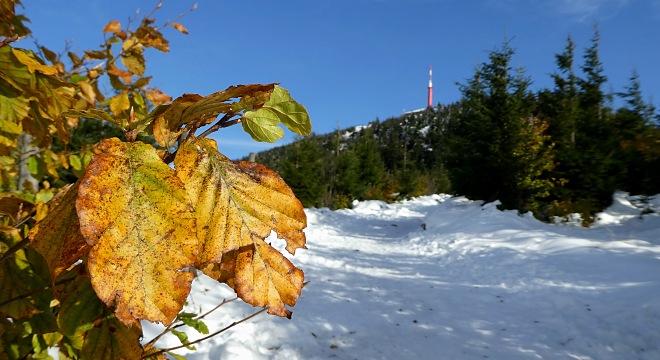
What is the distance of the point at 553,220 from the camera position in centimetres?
1009

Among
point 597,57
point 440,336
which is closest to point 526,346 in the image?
point 440,336

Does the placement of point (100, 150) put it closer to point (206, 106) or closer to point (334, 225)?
point (206, 106)

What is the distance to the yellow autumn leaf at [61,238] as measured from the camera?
1.04 ft

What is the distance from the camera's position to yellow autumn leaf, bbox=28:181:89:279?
316 mm

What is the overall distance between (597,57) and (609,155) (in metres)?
5.05

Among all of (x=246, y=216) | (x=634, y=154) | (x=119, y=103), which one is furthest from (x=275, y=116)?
(x=634, y=154)

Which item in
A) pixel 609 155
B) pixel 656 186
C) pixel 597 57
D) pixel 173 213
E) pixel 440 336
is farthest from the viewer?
pixel 597 57

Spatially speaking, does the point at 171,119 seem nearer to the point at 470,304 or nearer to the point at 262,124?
the point at 262,124

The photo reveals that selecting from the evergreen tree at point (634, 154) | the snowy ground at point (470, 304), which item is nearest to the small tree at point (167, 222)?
the snowy ground at point (470, 304)

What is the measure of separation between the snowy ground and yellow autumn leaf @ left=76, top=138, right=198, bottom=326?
290cm

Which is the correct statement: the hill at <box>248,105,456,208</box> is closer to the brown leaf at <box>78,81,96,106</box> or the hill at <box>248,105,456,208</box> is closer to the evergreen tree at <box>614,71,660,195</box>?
the evergreen tree at <box>614,71,660,195</box>

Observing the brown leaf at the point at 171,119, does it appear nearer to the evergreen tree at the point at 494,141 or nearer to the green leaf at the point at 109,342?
the green leaf at the point at 109,342

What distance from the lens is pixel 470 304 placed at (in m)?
4.32

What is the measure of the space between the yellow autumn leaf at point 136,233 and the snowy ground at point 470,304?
290 cm
